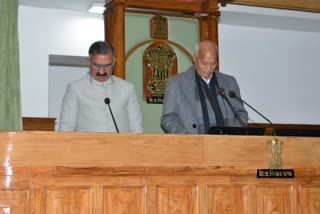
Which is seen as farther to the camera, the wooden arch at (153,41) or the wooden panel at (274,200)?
the wooden arch at (153,41)

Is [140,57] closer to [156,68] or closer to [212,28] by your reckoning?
[156,68]

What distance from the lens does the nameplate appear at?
2836mm

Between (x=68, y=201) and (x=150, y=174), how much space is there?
0.37 metres

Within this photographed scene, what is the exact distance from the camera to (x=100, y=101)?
11.8 ft

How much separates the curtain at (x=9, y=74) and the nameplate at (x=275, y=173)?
2.65 meters

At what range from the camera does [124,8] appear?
5.37m

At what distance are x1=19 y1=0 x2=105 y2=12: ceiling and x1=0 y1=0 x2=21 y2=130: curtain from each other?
978mm

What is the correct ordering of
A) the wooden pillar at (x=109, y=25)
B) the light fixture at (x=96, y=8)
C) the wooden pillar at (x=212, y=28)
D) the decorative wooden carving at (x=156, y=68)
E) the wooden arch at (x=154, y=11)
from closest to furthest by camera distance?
the wooden arch at (x=154, y=11) < the wooden pillar at (x=109, y=25) < the decorative wooden carving at (x=156, y=68) < the wooden pillar at (x=212, y=28) < the light fixture at (x=96, y=8)

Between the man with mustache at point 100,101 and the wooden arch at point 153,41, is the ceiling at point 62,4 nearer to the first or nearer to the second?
the wooden arch at point 153,41

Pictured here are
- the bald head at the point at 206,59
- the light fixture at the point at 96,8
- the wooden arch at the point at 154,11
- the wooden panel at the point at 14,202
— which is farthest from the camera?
the light fixture at the point at 96,8

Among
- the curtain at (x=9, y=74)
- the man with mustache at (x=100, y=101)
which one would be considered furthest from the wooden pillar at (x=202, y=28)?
the man with mustache at (x=100, y=101)

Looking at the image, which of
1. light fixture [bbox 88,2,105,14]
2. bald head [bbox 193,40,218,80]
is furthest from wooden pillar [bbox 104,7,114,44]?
bald head [bbox 193,40,218,80]

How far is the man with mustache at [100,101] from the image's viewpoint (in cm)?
354

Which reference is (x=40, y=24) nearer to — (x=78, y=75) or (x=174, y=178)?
(x=78, y=75)
